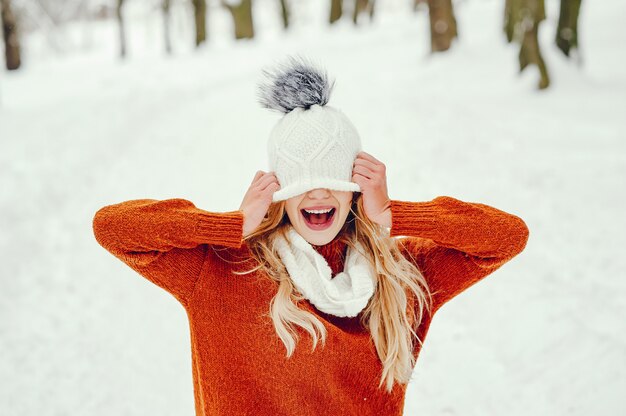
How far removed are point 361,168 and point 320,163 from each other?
0.14 m

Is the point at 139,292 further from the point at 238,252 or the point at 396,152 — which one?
the point at 396,152

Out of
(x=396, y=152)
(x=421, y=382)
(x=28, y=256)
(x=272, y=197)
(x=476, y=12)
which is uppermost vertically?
(x=476, y=12)

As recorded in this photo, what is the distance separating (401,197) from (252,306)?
3.27 meters

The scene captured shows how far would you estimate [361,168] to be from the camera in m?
1.91

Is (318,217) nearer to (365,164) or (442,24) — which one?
(365,164)

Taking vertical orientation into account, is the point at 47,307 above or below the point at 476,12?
below

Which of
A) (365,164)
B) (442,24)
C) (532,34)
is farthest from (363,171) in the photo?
(442,24)

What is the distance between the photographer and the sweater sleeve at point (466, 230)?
6.10 ft

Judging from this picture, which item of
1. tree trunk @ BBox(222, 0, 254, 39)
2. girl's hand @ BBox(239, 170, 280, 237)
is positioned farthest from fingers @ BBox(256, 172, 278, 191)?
tree trunk @ BBox(222, 0, 254, 39)

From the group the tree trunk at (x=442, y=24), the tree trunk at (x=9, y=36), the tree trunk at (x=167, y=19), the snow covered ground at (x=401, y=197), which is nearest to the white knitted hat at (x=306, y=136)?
the snow covered ground at (x=401, y=197)

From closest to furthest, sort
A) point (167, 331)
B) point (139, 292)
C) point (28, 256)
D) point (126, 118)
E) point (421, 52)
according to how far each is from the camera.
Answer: point (167, 331)
point (139, 292)
point (28, 256)
point (126, 118)
point (421, 52)

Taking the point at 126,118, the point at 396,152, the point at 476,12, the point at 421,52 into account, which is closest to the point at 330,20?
the point at 476,12

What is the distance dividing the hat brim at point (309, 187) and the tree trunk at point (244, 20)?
15930 millimetres

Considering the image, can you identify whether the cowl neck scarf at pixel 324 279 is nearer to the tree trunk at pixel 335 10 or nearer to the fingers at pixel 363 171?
the fingers at pixel 363 171
